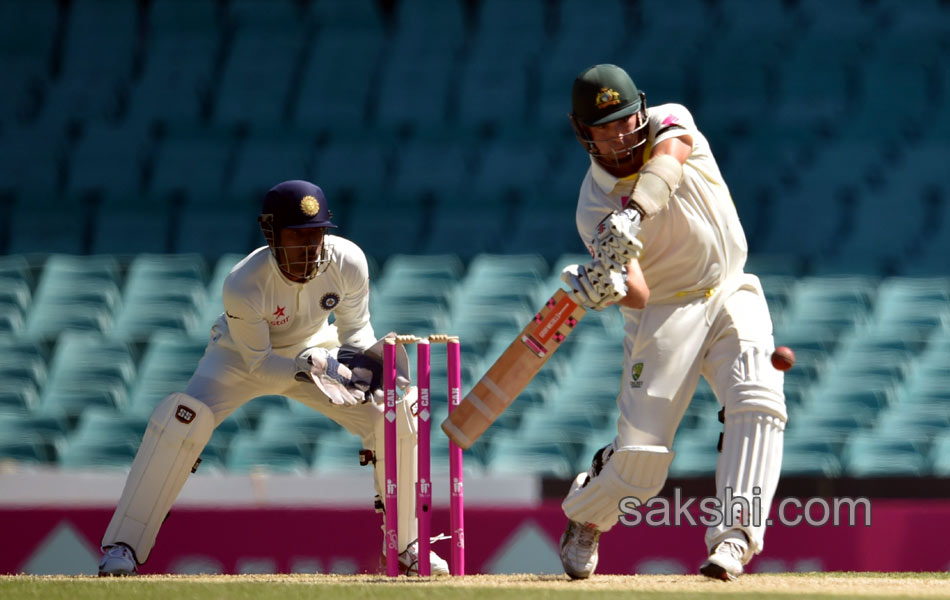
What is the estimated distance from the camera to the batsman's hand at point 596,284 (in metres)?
3.50

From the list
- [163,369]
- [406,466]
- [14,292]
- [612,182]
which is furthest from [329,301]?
[14,292]

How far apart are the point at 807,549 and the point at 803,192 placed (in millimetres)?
3631

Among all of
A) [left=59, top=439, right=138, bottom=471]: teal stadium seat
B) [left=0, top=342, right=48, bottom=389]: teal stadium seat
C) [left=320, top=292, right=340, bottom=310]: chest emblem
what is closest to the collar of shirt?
[left=320, top=292, right=340, bottom=310]: chest emblem

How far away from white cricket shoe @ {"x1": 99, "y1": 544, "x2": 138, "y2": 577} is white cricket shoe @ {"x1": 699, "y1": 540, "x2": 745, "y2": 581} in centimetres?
181

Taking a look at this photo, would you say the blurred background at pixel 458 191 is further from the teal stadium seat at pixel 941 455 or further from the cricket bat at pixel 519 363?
the cricket bat at pixel 519 363

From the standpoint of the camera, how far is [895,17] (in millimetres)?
9141

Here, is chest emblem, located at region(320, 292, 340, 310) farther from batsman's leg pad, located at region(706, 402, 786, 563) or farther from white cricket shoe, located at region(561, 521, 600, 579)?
batsman's leg pad, located at region(706, 402, 786, 563)

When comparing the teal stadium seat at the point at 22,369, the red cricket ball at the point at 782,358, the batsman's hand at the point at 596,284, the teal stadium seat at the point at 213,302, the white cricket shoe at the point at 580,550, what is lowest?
the white cricket shoe at the point at 580,550

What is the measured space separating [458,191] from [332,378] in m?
4.46

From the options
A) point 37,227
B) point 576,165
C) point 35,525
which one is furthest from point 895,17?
point 35,525

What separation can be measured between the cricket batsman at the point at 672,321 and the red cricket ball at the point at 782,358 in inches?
3.7

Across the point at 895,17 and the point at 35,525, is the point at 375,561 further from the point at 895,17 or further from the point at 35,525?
the point at 895,17

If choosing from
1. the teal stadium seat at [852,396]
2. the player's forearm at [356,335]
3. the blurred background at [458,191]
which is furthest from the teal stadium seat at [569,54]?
the player's forearm at [356,335]

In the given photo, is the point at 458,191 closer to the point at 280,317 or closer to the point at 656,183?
the point at 280,317
